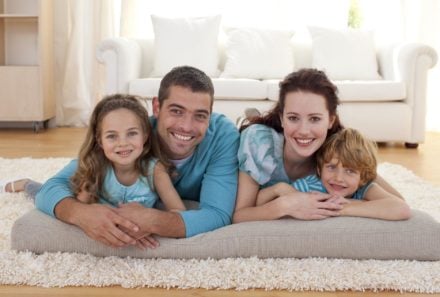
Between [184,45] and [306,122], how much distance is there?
2938 mm

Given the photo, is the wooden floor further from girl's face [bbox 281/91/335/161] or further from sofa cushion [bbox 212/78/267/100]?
sofa cushion [bbox 212/78/267/100]

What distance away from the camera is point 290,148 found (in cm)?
202

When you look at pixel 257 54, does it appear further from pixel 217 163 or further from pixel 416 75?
pixel 217 163

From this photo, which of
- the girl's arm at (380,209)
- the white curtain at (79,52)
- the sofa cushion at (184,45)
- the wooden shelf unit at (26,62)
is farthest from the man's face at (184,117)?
the white curtain at (79,52)

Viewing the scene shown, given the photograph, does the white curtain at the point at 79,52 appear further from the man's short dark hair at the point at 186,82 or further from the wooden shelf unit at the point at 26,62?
the man's short dark hair at the point at 186,82

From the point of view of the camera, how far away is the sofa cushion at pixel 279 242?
5.88 feet

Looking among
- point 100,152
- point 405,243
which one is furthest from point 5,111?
point 405,243

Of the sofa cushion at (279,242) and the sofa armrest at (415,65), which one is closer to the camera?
the sofa cushion at (279,242)

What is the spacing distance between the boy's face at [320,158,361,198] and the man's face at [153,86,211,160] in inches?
16.7

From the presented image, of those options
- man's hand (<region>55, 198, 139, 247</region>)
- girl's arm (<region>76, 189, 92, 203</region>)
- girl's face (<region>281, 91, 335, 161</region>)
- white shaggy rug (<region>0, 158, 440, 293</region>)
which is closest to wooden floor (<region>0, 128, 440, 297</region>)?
white shaggy rug (<region>0, 158, 440, 293</region>)

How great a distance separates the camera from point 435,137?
5.16 m

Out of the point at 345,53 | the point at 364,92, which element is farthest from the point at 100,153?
the point at 345,53

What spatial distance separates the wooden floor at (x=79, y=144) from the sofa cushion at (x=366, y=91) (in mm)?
390

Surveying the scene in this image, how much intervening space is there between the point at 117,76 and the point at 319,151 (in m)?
2.64
